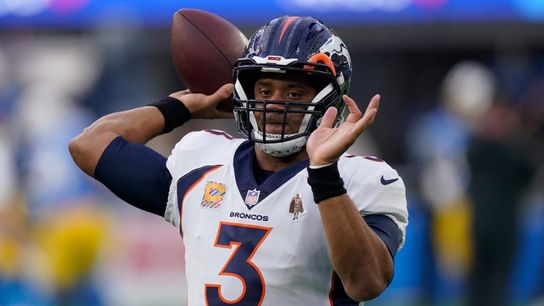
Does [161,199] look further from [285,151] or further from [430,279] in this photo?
[430,279]

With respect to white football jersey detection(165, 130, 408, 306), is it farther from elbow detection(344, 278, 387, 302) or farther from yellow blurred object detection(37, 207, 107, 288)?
yellow blurred object detection(37, 207, 107, 288)

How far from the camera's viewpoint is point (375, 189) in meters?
3.73

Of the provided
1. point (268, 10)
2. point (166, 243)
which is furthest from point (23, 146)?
point (268, 10)

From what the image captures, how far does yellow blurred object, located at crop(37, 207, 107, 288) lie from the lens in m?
9.00

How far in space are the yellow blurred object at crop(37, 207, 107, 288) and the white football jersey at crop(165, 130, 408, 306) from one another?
16.9ft

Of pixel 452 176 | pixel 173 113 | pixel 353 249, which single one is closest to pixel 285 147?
pixel 353 249

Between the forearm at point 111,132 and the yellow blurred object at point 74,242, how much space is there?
4.78 metres

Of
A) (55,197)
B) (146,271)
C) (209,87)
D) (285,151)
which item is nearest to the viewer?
(285,151)

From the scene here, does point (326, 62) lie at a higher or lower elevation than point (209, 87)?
higher

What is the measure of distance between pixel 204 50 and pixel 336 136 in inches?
42.6

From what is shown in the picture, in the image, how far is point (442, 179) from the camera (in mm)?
10969

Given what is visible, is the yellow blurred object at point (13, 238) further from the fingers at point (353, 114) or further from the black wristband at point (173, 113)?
the fingers at point (353, 114)

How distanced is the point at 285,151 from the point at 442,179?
7.26 metres

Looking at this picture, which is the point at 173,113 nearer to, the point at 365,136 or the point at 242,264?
the point at 242,264
